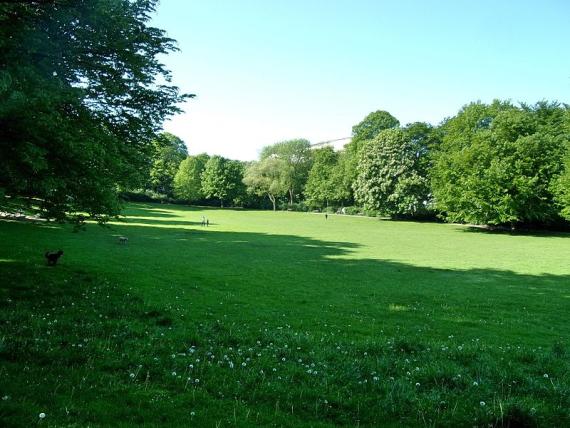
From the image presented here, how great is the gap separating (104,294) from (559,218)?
7124cm

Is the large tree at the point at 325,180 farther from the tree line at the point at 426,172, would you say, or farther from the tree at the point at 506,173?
the tree at the point at 506,173

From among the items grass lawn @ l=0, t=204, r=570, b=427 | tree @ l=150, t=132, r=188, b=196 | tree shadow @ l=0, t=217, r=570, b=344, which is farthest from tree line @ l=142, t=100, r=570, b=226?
grass lawn @ l=0, t=204, r=570, b=427

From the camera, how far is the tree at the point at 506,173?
5806 centimetres

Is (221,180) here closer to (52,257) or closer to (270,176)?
(270,176)

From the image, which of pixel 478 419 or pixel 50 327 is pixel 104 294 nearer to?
pixel 50 327

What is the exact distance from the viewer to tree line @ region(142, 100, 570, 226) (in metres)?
58.8

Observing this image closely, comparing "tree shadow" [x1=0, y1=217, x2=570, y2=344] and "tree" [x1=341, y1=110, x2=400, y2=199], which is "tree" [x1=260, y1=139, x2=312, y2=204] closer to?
"tree" [x1=341, y1=110, x2=400, y2=199]

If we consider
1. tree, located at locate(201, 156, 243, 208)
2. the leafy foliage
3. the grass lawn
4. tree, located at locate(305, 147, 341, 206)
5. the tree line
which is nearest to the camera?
the grass lawn

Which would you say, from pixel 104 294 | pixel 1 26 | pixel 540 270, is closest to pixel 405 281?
pixel 540 270

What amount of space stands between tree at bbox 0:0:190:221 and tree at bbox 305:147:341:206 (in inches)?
3500

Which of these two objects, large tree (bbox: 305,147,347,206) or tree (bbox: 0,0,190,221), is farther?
large tree (bbox: 305,147,347,206)

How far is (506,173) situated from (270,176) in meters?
72.3

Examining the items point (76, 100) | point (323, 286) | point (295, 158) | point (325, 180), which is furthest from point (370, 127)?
point (76, 100)

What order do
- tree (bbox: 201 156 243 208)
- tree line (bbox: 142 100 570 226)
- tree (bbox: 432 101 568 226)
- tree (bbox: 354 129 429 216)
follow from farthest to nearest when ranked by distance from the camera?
tree (bbox: 201 156 243 208), tree (bbox: 354 129 429 216), tree line (bbox: 142 100 570 226), tree (bbox: 432 101 568 226)
